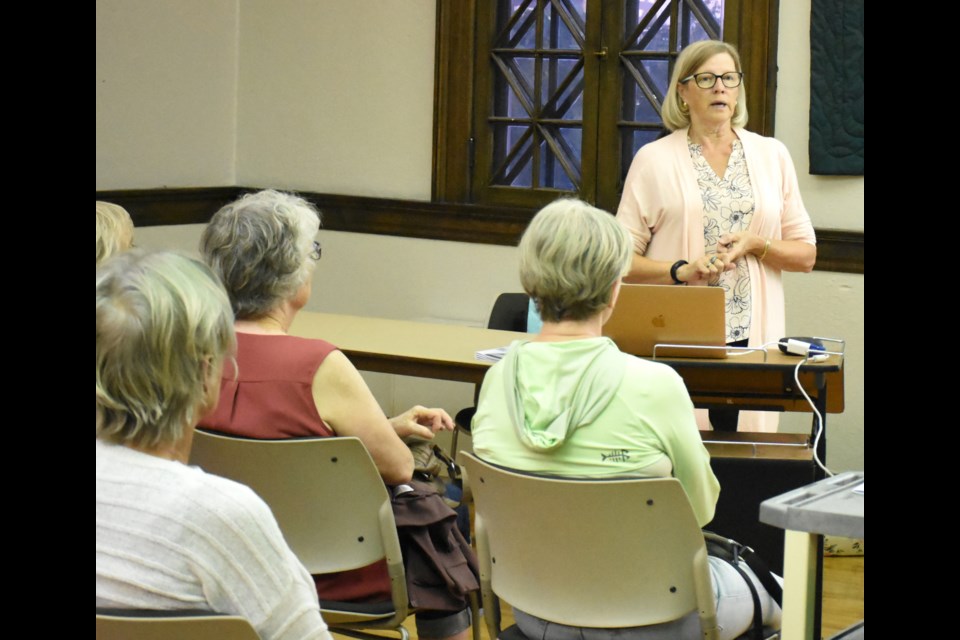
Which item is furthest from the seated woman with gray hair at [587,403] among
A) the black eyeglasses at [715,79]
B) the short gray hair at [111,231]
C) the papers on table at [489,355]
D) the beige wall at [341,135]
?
the beige wall at [341,135]

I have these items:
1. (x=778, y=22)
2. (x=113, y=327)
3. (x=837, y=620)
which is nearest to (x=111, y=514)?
(x=113, y=327)

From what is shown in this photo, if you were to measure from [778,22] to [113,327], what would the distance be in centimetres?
408

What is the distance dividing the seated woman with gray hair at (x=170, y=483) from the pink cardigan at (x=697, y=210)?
2.58 metres

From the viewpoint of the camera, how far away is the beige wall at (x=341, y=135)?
5.97 meters

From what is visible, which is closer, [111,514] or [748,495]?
[111,514]

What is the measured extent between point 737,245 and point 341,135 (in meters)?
2.86

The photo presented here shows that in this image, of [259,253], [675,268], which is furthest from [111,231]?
[675,268]

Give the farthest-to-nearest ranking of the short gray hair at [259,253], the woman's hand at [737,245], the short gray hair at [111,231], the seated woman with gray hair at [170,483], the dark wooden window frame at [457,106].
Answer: the dark wooden window frame at [457,106], the woman's hand at [737,245], the short gray hair at [111,231], the short gray hair at [259,253], the seated woman with gray hair at [170,483]

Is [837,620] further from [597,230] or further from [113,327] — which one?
[113,327]

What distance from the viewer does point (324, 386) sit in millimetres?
2527

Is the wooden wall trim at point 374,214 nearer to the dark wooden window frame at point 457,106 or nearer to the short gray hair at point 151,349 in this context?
the dark wooden window frame at point 457,106
